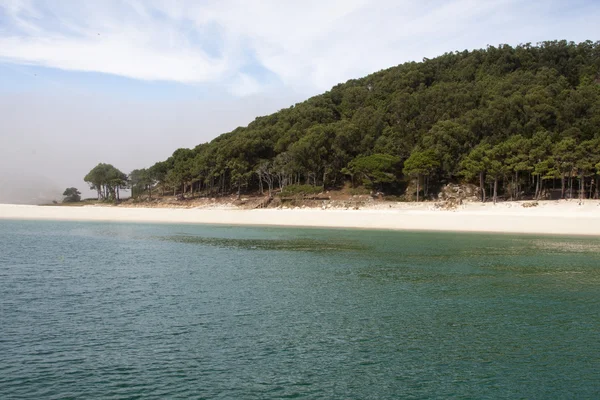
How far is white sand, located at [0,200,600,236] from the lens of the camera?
3928 cm

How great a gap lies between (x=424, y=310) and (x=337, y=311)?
95.6 inches

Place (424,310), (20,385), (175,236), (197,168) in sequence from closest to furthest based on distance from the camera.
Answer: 1. (20,385)
2. (424,310)
3. (175,236)
4. (197,168)

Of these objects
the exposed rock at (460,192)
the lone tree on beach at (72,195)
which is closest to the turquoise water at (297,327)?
the exposed rock at (460,192)

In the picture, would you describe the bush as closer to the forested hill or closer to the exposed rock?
the forested hill

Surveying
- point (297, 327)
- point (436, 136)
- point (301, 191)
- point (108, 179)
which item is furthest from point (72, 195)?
point (297, 327)

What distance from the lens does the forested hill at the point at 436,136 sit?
56281mm

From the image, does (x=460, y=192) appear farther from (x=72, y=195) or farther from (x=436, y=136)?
(x=72, y=195)

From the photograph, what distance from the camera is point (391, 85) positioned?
315 feet

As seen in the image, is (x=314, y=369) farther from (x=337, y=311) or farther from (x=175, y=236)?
(x=175, y=236)

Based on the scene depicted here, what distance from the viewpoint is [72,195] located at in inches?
3521

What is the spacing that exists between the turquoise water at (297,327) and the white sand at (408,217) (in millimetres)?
17789

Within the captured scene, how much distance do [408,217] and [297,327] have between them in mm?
35452

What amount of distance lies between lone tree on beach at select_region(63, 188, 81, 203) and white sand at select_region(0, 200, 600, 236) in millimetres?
29328

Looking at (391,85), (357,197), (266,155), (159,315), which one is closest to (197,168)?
(266,155)
